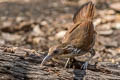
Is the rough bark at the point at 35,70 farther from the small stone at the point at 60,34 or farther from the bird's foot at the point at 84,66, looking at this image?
the small stone at the point at 60,34

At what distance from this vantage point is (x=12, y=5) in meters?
9.41

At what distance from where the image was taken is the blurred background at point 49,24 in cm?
711

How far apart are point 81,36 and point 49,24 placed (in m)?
3.54

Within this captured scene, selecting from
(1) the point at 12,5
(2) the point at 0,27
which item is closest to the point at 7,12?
(1) the point at 12,5

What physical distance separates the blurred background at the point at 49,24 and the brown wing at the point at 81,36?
4.72 ft

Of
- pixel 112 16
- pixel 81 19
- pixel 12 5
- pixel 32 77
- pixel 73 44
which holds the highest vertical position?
pixel 12 5

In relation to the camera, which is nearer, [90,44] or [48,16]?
[90,44]

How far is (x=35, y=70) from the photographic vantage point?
14.0 ft

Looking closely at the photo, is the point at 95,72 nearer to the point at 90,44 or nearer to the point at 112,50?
the point at 90,44

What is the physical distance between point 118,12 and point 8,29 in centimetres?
335

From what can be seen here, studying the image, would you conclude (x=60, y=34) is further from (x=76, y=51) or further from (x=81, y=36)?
(x=76, y=51)

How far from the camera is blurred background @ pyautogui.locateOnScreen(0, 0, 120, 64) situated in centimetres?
711

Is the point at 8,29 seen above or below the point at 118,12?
below

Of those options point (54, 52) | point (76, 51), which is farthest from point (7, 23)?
point (54, 52)
